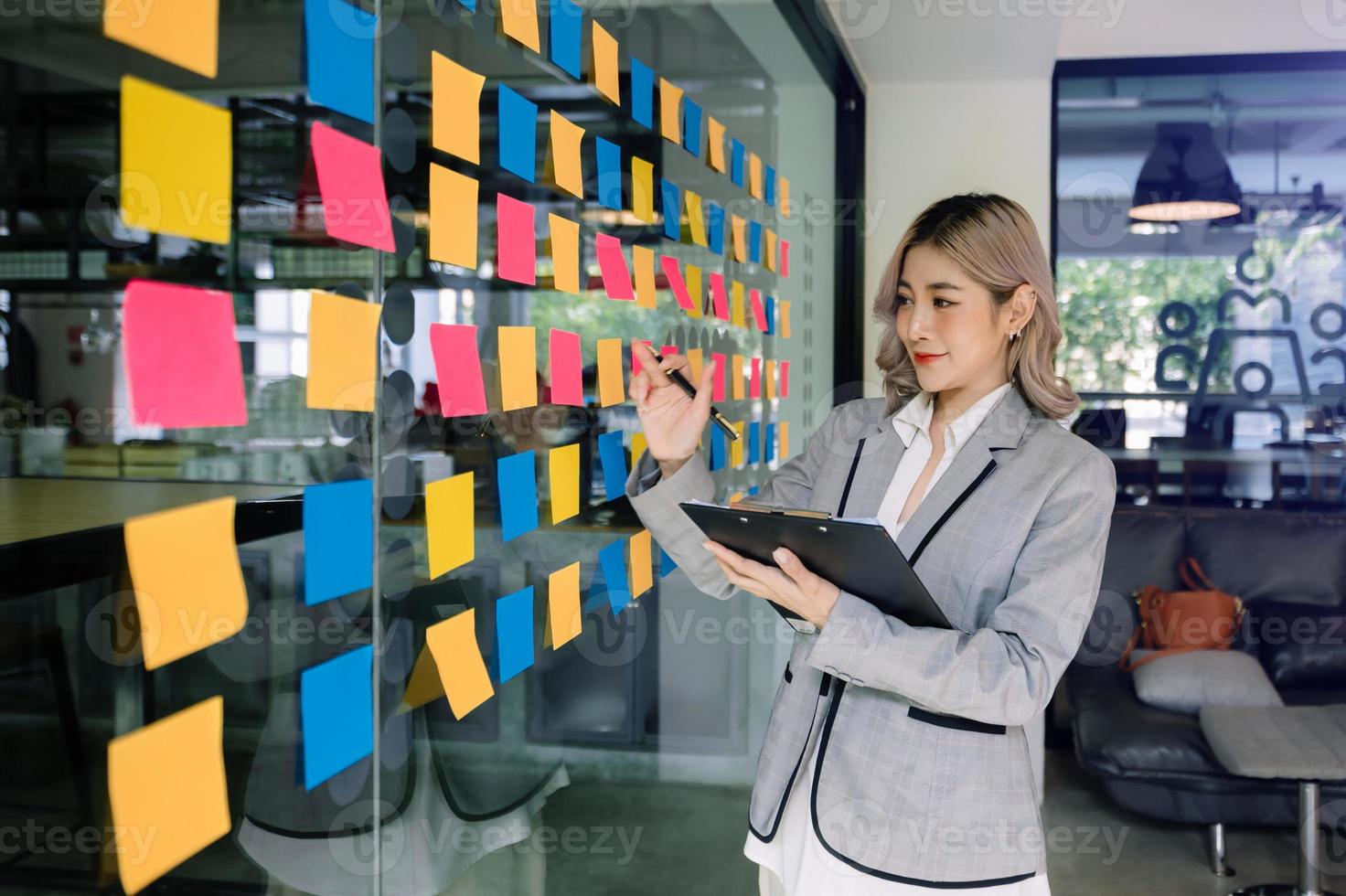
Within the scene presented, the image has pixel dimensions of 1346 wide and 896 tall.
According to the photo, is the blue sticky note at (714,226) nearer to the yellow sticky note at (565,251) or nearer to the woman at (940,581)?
the woman at (940,581)

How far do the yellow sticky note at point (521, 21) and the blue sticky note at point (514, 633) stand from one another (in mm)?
626

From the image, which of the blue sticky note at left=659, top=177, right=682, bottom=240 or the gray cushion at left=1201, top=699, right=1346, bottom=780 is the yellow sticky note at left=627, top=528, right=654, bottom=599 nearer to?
the blue sticky note at left=659, top=177, right=682, bottom=240

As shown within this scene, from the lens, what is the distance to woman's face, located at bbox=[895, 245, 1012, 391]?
1511 mm

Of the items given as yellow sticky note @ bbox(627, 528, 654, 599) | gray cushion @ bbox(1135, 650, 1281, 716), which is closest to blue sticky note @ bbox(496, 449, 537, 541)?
yellow sticky note @ bbox(627, 528, 654, 599)

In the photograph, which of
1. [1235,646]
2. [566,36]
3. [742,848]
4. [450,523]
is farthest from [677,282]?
[1235,646]

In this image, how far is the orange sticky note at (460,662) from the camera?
1.09 metres

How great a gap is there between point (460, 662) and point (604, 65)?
0.85 meters

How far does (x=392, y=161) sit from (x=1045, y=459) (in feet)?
2.92

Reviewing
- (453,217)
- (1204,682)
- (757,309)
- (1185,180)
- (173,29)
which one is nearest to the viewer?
(173,29)

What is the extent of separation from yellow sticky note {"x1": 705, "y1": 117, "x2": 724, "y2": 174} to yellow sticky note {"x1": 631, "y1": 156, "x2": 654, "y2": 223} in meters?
0.40

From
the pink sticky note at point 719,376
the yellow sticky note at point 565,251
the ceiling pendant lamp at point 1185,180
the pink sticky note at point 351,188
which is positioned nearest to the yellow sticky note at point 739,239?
the pink sticky note at point 719,376

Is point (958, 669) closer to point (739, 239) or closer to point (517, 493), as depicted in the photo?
point (517, 493)

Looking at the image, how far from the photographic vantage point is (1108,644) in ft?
13.6

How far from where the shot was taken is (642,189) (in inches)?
67.4
